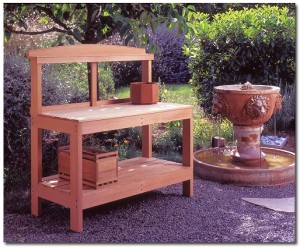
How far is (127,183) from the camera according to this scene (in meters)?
4.80

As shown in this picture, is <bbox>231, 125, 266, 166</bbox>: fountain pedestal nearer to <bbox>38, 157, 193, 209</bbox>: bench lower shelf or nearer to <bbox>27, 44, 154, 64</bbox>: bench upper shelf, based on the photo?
<bbox>38, 157, 193, 209</bbox>: bench lower shelf

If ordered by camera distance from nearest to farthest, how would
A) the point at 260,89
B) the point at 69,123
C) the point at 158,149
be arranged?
the point at 69,123 < the point at 260,89 < the point at 158,149

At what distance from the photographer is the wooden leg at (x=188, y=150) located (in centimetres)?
535

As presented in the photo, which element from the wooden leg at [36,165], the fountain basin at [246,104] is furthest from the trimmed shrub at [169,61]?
the wooden leg at [36,165]

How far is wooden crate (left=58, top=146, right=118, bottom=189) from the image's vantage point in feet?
15.1

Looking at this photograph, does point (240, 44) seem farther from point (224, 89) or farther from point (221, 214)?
point (221, 214)

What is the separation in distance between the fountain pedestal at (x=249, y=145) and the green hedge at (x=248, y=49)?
88.4 inches

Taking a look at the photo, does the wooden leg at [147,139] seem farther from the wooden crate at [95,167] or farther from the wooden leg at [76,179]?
the wooden leg at [76,179]

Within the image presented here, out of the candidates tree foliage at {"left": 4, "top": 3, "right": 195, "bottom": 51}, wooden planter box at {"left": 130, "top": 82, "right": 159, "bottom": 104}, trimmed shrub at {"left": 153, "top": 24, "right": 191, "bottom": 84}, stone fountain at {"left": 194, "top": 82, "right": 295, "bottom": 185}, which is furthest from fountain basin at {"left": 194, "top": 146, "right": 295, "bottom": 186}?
trimmed shrub at {"left": 153, "top": 24, "right": 191, "bottom": 84}

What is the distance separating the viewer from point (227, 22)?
840cm

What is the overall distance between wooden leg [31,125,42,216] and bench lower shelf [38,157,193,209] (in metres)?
0.06

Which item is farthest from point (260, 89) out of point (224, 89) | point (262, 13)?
point (262, 13)

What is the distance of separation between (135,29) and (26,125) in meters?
1.79

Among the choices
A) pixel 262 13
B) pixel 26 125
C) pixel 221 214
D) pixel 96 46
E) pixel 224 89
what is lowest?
pixel 221 214
